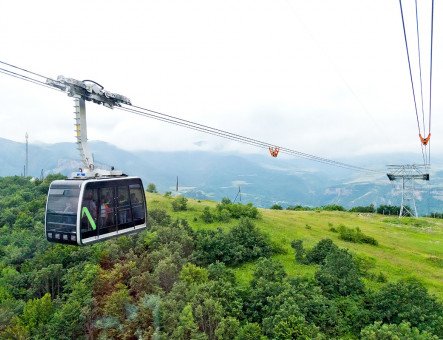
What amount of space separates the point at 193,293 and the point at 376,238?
34391 millimetres

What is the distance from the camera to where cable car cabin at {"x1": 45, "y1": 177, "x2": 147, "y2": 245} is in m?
18.0

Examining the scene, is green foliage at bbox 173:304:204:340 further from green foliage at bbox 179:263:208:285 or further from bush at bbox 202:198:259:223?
bush at bbox 202:198:259:223

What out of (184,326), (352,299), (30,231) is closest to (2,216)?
(30,231)

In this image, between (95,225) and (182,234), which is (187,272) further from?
(95,225)

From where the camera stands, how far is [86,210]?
18.3 m

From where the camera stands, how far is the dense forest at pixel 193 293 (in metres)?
27.5

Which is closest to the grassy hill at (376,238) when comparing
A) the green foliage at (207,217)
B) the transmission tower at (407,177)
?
the green foliage at (207,217)

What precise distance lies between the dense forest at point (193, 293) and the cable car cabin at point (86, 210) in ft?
37.7

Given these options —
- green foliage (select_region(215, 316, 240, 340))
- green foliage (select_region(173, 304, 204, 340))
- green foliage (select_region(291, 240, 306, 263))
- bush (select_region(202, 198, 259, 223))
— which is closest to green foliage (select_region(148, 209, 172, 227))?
bush (select_region(202, 198, 259, 223))

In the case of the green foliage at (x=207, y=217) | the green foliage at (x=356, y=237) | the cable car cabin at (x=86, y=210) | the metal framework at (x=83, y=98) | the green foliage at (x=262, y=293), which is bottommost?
the green foliage at (x=262, y=293)

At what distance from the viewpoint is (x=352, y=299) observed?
3134cm

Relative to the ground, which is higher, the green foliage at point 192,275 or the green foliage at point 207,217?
the green foliage at point 207,217

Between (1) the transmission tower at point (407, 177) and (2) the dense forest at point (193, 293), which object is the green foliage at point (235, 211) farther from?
(1) the transmission tower at point (407, 177)

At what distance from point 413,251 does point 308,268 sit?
2010cm
